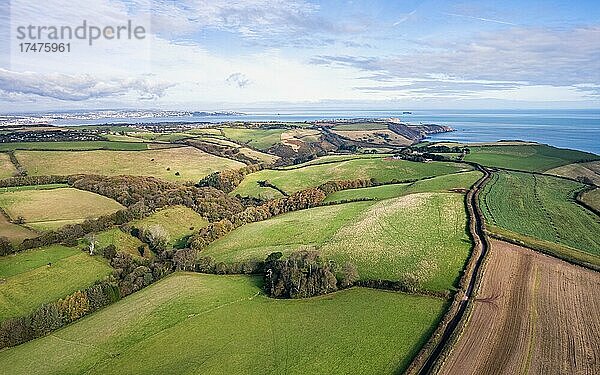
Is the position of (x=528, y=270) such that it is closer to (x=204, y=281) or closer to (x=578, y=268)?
(x=578, y=268)

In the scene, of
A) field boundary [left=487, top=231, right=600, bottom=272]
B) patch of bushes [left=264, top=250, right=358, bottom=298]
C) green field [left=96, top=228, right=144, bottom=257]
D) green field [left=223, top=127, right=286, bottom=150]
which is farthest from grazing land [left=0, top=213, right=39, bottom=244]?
green field [left=223, top=127, right=286, bottom=150]

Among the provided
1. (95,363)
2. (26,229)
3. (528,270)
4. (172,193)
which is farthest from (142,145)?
(528,270)

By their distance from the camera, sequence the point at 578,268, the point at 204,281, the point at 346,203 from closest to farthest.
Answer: the point at 578,268
the point at 204,281
the point at 346,203

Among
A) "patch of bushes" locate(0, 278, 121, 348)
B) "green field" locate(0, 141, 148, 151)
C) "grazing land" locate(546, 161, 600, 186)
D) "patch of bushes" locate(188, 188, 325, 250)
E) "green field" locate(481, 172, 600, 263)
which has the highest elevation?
"grazing land" locate(546, 161, 600, 186)

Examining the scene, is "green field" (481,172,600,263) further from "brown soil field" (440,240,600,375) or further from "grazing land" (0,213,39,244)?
"grazing land" (0,213,39,244)

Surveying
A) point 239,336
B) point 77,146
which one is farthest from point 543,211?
point 77,146

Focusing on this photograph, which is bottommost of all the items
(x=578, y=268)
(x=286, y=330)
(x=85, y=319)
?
(x=85, y=319)

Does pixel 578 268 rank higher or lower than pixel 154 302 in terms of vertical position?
higher

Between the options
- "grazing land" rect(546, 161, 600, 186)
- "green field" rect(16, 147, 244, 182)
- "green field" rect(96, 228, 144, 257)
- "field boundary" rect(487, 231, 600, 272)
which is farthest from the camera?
"green field" rect(16, 147, 244, 182)
